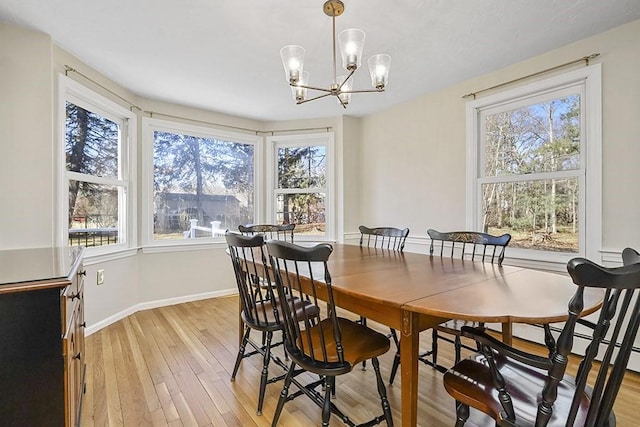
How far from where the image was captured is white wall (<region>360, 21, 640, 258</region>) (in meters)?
2.18

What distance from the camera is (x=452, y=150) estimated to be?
3248mm

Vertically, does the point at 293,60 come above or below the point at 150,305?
above

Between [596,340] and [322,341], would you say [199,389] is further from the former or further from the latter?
[596,340]

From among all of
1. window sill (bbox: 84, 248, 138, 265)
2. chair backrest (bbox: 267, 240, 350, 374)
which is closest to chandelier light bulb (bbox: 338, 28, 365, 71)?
chair backrest (bbox: 267, 240, 350, 374)

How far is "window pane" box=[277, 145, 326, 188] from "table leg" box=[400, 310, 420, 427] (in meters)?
3.25

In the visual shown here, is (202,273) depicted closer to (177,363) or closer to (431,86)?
(177,363)

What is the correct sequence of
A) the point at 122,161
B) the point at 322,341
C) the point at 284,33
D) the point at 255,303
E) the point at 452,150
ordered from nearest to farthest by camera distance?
the point at 322,341 < the point at 255,303 < the point at 284,33 < the point at 452,150 < the point at 122,161

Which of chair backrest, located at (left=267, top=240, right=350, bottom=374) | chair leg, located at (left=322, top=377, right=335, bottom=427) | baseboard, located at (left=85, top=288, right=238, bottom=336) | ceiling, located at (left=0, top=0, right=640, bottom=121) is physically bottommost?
baseboard, located at (left=85, top=288, right=238, bottom=336)

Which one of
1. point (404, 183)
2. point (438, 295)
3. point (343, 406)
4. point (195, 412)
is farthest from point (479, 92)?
point (195, 412)

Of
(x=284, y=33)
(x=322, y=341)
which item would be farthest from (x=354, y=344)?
(x=284, y=33)

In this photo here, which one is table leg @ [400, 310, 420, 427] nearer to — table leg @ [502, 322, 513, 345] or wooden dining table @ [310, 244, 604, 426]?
wooden dining table @ [310, 244, 604, 426]

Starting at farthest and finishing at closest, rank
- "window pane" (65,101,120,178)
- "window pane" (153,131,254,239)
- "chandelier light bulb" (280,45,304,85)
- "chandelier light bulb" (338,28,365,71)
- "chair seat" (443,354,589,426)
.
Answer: "window pane" (153,131,254,239) < "window pane" (65,101,120,178) < "chandelier light bulb" (280,45,304,85) < "chandelier light bulb" (338,28,365,71) < "chair seat" (443,354,589,426)

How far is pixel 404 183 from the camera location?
12.3 ft

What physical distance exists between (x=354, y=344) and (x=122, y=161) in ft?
10.4
